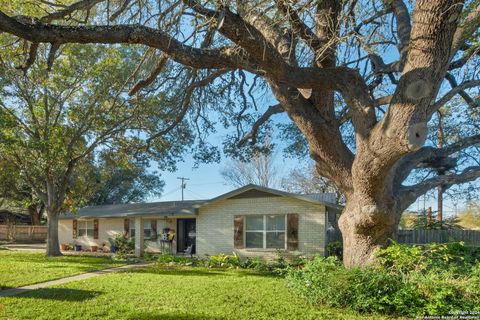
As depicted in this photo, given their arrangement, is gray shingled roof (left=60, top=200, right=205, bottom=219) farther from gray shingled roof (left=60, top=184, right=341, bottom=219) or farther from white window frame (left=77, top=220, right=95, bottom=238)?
white window frame (left=77, top=220, right=95, bottom=238)

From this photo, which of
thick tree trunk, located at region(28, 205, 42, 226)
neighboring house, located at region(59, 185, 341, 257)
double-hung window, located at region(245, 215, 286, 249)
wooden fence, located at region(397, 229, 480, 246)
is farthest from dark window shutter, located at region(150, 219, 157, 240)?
thick tree trunk, located at region(28, 205, 42, 226)

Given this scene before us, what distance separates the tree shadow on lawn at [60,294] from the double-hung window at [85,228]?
1604 centimetres

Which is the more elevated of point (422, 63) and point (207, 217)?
point (422, 63)

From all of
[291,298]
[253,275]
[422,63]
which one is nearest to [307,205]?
[253,275]

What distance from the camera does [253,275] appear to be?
12297 mm

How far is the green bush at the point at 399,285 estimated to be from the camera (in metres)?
6.56

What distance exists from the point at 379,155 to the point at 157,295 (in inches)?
225

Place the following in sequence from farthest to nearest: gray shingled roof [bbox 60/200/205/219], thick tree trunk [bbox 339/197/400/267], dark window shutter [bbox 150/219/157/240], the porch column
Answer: dark window shutter [bbox 150/219/157/240] → the porch column → gray shingled roof [bbox 60/200/205/219] → thick tree trunk [bbox 339/197/400/267]

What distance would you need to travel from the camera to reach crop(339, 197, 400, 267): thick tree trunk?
8062 millimetres

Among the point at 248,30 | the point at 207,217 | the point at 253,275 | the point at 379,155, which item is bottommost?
the point at 253,275

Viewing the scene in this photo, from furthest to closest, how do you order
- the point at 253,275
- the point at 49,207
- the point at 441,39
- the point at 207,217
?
1. the point at 49,207
2. the point at 207,217
3. the point at 253,275
4. the point at 441,39

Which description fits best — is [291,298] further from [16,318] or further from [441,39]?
[441,39]

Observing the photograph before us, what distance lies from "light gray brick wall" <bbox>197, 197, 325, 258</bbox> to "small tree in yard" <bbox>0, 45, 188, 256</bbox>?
175 inches

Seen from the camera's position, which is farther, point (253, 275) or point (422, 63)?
point (253, 275)
